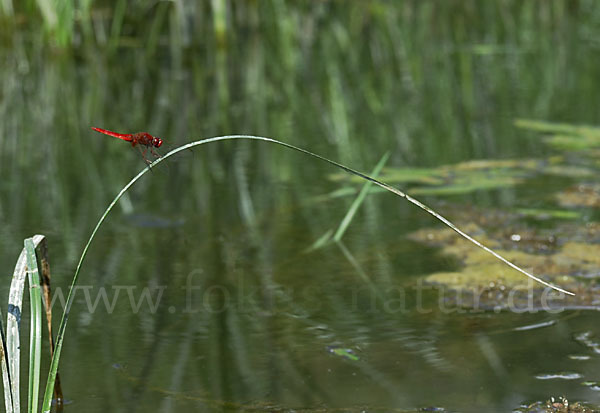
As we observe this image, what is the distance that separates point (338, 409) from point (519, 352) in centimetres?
52

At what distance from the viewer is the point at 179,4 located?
7070mm

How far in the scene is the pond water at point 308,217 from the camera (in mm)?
2305

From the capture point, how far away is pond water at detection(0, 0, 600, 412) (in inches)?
90.7

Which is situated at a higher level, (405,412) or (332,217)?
(332,217)

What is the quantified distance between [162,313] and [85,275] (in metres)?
0.40

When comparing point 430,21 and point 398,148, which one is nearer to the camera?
point 398,148

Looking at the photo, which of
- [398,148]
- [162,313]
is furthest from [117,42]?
[162,313]

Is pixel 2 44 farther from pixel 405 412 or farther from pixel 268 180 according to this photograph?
pixel 405 412

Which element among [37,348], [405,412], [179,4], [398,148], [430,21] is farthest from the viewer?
[430,21]

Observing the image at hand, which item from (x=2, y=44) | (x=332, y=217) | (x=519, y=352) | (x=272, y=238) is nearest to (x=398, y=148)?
(x=332, y=217)

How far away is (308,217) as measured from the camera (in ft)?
11.7

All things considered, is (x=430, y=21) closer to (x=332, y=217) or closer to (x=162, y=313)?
(x=332, y=217)

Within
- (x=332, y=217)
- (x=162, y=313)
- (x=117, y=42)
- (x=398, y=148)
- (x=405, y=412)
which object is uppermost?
(x=117, y=42)

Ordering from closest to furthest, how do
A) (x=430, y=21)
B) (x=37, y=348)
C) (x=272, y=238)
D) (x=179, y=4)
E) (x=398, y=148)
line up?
1. (x=37, y=348)
2. (x=272, y=238)
3. (x=398, y=148)
4. (x=179, y=4)
5. (x=430, y=21)
